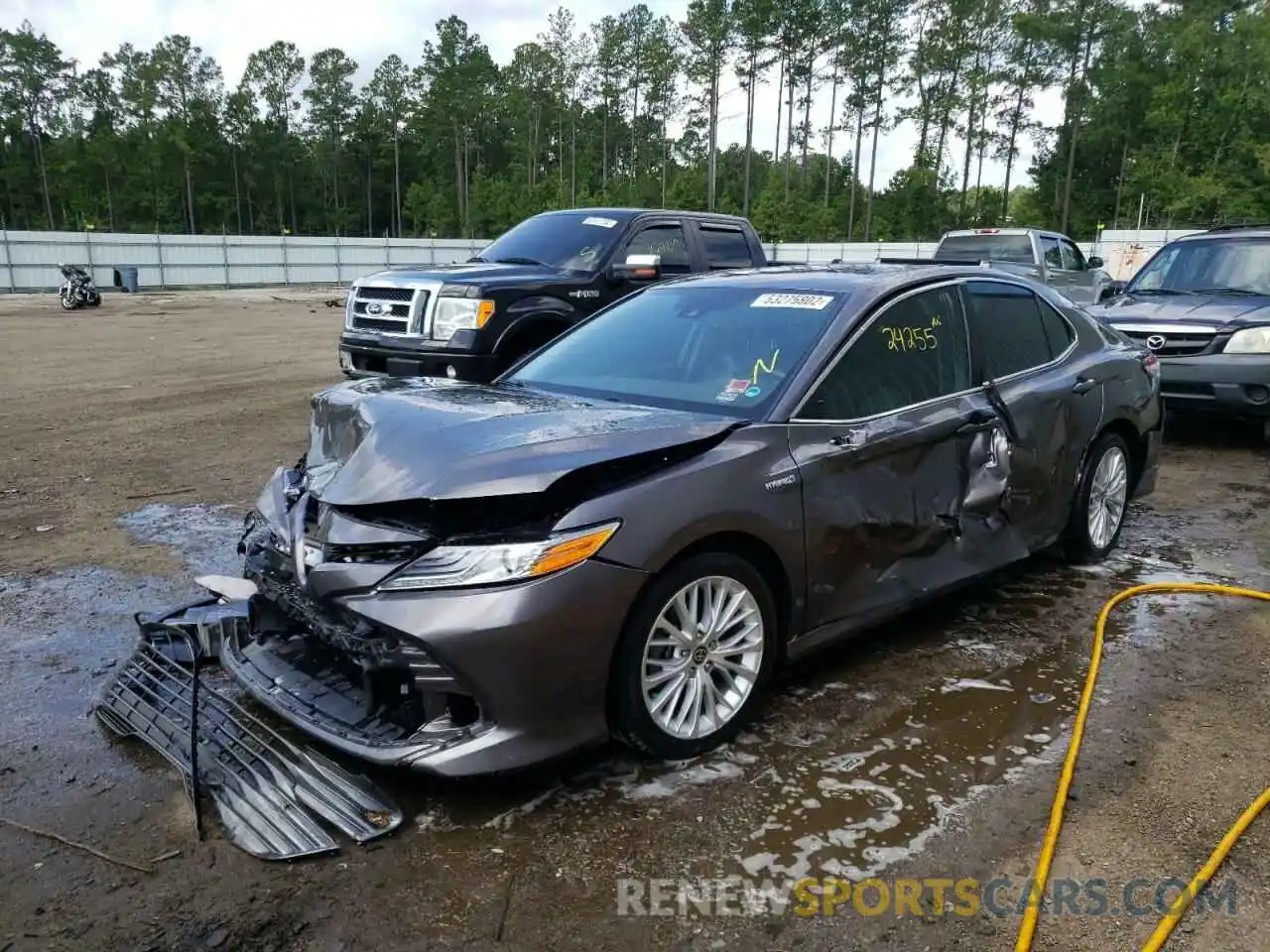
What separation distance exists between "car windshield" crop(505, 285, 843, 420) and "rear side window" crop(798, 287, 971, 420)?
0.17 m

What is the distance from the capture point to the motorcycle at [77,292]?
82.1 ft

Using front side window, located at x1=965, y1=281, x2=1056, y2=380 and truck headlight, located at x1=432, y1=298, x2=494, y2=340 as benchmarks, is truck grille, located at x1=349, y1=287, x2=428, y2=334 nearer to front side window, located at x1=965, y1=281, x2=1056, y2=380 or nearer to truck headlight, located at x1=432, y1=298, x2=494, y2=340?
truck headlight, located at x1=432, y1=298, x2=494, y2=340

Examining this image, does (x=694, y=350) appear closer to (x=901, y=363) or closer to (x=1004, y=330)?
(x=901, y=363)

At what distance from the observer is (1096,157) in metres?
59.1

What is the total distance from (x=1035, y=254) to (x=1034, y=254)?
0.04ft

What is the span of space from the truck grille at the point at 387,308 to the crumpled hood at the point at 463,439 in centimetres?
432

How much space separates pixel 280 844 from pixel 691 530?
1.48 metres

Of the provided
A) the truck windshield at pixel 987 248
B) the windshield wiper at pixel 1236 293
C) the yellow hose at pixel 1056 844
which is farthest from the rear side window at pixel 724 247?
the yellow hose at pixel 1056 844

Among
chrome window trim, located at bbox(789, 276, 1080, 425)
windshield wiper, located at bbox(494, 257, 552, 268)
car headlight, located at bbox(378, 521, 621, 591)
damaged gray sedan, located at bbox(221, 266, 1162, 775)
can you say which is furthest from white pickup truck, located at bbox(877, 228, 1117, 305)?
car headlight, located at bbox(378, 521, 621, 591)

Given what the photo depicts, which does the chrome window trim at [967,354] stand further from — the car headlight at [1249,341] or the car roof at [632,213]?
the car roof at [632,213]

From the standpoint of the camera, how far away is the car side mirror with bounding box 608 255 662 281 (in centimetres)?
834

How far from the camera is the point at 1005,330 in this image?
470 cm

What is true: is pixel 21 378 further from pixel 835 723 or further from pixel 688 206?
pixel 688 206

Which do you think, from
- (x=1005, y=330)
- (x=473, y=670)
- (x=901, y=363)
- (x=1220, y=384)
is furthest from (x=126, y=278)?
(x=473, y=670)
